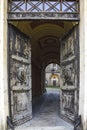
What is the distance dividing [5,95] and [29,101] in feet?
6.91

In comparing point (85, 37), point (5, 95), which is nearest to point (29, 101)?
point (5, 95)

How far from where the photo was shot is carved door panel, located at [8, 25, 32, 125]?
8188 millimetres

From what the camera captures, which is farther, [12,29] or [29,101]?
[29,101]

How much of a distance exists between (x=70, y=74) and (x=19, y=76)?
1.70 metres

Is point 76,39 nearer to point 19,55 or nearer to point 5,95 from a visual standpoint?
point 19,55

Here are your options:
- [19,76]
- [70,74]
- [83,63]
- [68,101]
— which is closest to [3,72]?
[19,76]

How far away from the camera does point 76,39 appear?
8.24 m

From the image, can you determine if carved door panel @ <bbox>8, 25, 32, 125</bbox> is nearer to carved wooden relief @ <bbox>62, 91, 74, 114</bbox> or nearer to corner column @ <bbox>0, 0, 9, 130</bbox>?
corner column @ <bbox>0, 0, 9, 130</bbox>

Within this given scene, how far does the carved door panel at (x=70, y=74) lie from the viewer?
26.9 feet

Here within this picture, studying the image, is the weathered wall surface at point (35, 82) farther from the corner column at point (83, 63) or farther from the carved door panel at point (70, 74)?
the corner column at point (83, 63)

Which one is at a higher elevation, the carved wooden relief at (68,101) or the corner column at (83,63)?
the corner column at (83,63)

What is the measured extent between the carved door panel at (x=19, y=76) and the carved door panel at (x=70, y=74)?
1.30 meters

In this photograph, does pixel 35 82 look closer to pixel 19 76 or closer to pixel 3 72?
pixel 19 76

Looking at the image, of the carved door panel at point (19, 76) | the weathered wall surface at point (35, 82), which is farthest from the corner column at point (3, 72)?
the weathered wall surface at point (35, 82)
